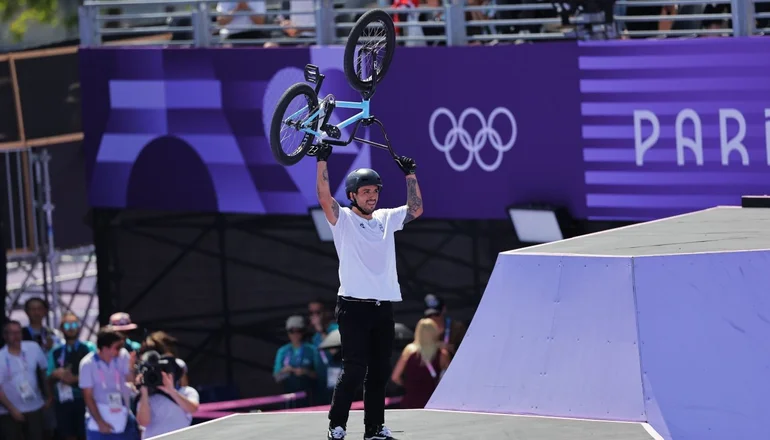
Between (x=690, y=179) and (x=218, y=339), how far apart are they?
6230mm

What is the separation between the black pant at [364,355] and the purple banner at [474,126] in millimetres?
4927

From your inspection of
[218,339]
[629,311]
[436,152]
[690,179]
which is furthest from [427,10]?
[629,311]

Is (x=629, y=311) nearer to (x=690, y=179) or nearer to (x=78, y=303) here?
(x=690, y=179)

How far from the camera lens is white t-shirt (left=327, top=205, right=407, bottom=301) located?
29.0 feet

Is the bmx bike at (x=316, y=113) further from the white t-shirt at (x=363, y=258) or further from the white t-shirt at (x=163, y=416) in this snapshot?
the white t-shirt at (x=163, y=416)

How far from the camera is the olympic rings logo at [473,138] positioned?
1424 cm

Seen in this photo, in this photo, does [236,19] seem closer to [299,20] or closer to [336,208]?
[299,20]

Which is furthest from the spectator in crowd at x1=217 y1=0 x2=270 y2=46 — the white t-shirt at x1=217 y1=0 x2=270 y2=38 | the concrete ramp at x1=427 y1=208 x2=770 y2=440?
the concrete ramp at x1=427 y1=208 x2=770 y2=440

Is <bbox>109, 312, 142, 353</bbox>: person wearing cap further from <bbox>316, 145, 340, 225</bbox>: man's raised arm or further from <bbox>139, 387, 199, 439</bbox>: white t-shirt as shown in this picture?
<bbox>316, 145, 340, 225</bbox>: man's raised arm

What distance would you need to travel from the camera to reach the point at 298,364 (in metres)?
14.3

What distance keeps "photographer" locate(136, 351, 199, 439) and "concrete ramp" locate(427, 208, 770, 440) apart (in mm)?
3106

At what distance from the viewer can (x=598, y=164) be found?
44.8 feet

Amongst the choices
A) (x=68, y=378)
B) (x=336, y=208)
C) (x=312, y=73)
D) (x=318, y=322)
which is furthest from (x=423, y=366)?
(x=336, y=208)

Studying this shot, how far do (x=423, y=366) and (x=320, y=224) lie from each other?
10.6 feet
